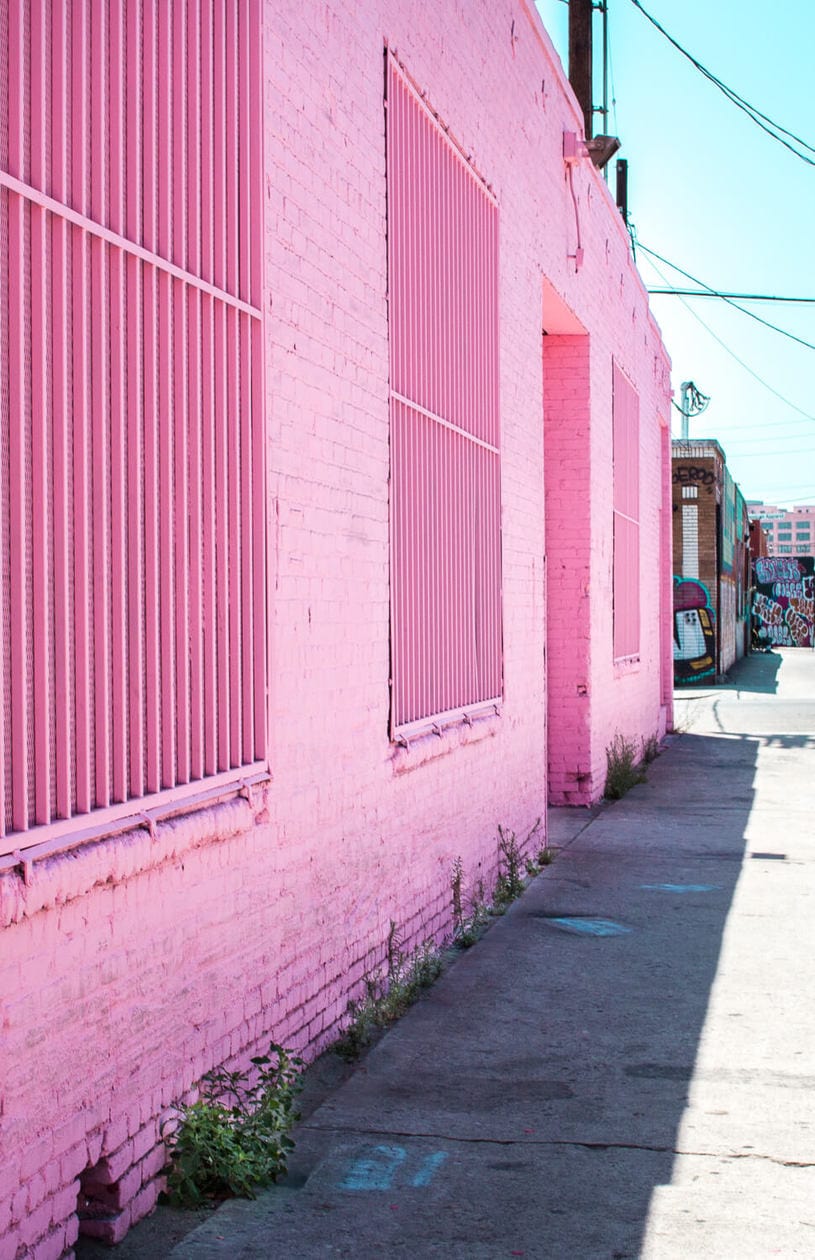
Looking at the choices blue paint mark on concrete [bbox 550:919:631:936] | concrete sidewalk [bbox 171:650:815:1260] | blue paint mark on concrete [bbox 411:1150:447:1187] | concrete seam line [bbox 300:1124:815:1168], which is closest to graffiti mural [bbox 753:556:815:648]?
concrete sidewalk [bbox 171:650:815:1260]

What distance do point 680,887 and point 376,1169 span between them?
15.6 ft

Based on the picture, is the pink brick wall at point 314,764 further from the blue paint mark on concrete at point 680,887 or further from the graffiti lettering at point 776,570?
the graffiti lettering at point 776,570

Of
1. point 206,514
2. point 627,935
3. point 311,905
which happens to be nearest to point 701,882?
point 627,935

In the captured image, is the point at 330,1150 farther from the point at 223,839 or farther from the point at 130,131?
the point at 130,131

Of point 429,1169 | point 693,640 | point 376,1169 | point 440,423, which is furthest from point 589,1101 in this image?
point 693,640

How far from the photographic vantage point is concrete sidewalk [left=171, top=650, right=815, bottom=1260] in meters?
3.68

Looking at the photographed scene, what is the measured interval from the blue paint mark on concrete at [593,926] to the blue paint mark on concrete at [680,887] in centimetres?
99

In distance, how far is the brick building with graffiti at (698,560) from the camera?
32938 mm

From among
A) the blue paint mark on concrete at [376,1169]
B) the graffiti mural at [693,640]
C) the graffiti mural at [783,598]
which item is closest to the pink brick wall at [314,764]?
the blue paint mark on concrete at [376,1169]

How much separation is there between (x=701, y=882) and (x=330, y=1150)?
4915mm

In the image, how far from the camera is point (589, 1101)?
4.73 meters

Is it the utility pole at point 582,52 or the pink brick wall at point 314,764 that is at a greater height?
the utility pole at point 582,52

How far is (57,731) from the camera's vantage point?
3.45 metres

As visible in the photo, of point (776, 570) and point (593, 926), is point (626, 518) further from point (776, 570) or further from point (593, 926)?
point (776, 570)
